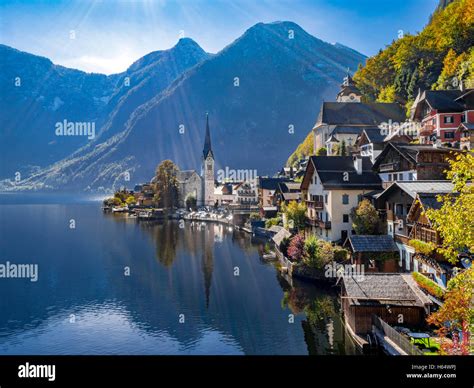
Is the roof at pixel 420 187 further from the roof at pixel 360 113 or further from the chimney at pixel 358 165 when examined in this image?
the roof at pixel 360 113

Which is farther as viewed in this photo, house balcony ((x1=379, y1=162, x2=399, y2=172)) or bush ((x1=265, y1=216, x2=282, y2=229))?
bush ((x1=265, y1=216, x2=282, y2=229))

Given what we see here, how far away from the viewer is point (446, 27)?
2667 inches

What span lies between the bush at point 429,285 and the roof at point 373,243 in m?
6.15

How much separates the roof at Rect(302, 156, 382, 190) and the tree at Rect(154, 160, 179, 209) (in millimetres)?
73297

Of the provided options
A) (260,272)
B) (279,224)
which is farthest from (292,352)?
(279,224)

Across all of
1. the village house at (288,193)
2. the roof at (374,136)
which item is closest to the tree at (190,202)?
the village house at (288,193)

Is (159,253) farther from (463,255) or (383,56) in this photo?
(383,56)

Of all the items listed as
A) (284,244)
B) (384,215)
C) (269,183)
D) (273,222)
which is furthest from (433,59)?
(384,215)

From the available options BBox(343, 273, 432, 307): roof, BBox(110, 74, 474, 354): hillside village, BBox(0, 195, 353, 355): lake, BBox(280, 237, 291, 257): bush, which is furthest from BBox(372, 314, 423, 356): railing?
BBox(280, 237, 291, 257): bush

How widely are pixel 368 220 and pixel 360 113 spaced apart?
47.3m

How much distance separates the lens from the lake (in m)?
22.5

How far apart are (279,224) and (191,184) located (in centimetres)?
6660

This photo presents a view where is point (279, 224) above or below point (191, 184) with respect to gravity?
below

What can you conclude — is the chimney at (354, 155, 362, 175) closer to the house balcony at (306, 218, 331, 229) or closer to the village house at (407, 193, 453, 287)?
the house balcony at (306, 218, 331, 229)
